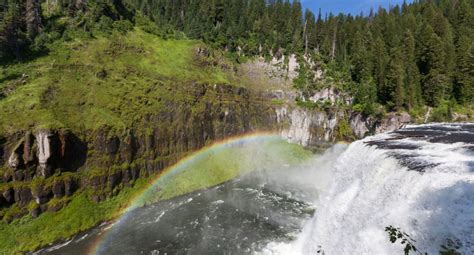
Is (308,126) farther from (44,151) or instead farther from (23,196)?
(23,196)

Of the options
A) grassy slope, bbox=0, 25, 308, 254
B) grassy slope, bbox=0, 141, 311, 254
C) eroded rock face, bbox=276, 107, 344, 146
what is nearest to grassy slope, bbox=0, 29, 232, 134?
grassy slope, bbox=0, 25, 308, 254

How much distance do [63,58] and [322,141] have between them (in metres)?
55.0

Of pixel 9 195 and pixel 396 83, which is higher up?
pixel 396 83

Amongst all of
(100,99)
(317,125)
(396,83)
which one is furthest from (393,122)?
(100,99)

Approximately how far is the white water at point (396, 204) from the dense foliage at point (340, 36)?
138ft

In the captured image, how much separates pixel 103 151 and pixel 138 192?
23.2ft

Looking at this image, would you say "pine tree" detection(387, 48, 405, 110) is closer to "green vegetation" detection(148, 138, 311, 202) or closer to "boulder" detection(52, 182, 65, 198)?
"green vegetation" detection(148, 138, 311, 202)

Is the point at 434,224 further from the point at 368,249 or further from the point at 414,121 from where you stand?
the point at 414,121

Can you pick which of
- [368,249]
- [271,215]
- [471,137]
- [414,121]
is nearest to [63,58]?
[271,215]

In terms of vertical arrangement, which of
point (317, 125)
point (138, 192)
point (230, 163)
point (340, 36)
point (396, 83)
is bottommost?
point (138, 192)

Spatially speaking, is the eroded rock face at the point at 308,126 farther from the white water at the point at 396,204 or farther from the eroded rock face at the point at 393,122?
the white water at the point at 396,204

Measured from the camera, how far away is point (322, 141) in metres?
70.4

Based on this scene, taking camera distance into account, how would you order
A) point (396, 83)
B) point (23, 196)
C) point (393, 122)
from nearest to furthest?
point (23, 196) → point (393, 122) → point (396, 83)

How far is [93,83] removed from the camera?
141 feet
